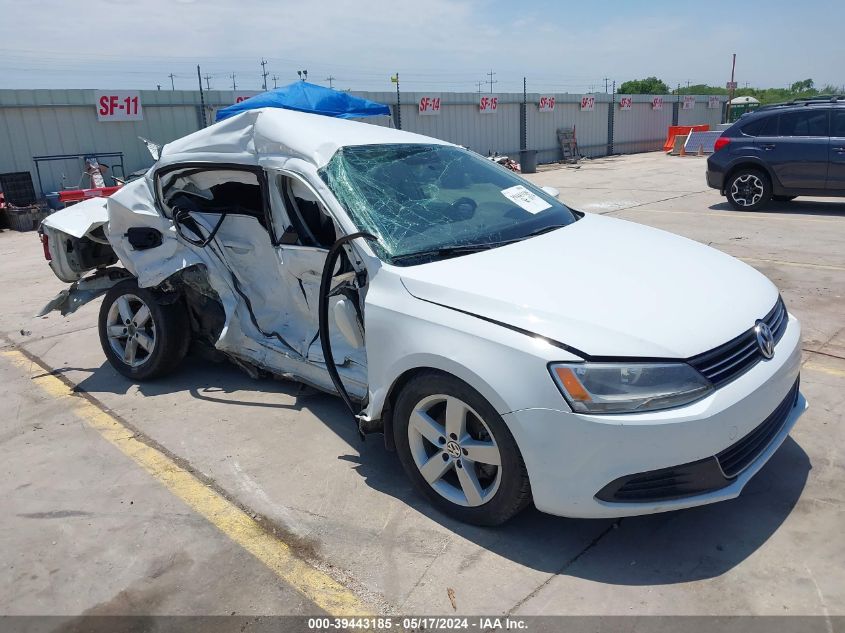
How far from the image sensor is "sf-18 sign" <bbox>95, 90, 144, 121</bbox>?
15.5 m

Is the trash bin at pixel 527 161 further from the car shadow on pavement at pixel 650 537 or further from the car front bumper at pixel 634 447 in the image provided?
the car front bumper at pixel 634 447

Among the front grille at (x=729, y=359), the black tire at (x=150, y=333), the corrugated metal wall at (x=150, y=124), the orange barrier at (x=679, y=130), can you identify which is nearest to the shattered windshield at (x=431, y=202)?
the front grille at (x=729, y=359)

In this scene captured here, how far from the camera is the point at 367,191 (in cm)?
364

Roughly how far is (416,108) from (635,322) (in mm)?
19614

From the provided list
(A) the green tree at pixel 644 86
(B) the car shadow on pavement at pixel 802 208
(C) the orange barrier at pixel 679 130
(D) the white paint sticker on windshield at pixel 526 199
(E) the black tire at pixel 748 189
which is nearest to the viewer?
(D) the white paint sticker on windshield at pixel 526 199

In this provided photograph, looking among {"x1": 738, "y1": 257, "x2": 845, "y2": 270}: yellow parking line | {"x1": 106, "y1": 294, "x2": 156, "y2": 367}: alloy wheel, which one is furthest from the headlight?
{"x1": 738, "y1": 257, "x2": 845, "y2": 270}: yellow parking line

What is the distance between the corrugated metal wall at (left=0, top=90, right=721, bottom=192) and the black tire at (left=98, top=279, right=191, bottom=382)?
11.9m

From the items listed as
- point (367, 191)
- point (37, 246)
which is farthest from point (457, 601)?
point (37, 246)

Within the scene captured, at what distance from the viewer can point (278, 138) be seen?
12.8 ft

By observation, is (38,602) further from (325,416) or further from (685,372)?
(685,372)

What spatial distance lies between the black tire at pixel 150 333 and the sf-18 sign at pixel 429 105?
57.4ft

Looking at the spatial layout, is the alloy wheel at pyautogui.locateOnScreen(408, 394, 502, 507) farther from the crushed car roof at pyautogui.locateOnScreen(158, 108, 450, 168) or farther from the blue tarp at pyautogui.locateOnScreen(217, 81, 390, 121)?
the blue tarp at pyautogui.locateOnScreen(217, 81, 390, 121)

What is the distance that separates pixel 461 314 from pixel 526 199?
1461 millimetres

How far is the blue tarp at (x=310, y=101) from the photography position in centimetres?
1011
